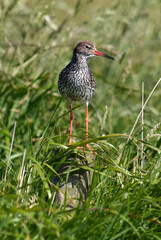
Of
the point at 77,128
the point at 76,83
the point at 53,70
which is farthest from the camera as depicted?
the point at 53,70

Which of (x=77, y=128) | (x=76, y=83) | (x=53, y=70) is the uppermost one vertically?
(x=76, y=83)

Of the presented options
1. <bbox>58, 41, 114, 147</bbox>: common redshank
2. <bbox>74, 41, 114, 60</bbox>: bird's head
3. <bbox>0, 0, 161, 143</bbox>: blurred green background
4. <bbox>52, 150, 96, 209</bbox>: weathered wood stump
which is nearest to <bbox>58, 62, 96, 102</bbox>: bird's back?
<bbox>58, 41, 114, 147</bbox>: common redshank

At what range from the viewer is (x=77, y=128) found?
600 cm

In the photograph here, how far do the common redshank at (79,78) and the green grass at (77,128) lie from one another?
0.79 ft

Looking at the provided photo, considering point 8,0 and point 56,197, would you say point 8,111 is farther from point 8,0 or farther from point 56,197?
point 56,197

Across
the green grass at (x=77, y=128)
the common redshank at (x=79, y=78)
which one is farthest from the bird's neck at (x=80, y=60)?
the green grass at (x=77, y=128)

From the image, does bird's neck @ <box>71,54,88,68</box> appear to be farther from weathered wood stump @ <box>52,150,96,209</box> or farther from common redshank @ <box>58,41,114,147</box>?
weathered wood stump @ <box>52,150,96,209</box>

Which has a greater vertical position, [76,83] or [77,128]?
[76,83]

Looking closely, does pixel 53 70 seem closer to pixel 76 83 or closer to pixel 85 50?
pixel 85 50

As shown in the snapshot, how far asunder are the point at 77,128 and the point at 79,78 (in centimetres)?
180

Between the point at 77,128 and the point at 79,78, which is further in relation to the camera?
the point at 77,128

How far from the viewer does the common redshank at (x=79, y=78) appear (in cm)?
428

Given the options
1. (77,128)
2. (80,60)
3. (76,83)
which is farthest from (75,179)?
(77,128)

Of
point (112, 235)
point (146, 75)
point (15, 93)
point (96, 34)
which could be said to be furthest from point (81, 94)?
point (146, 75)
